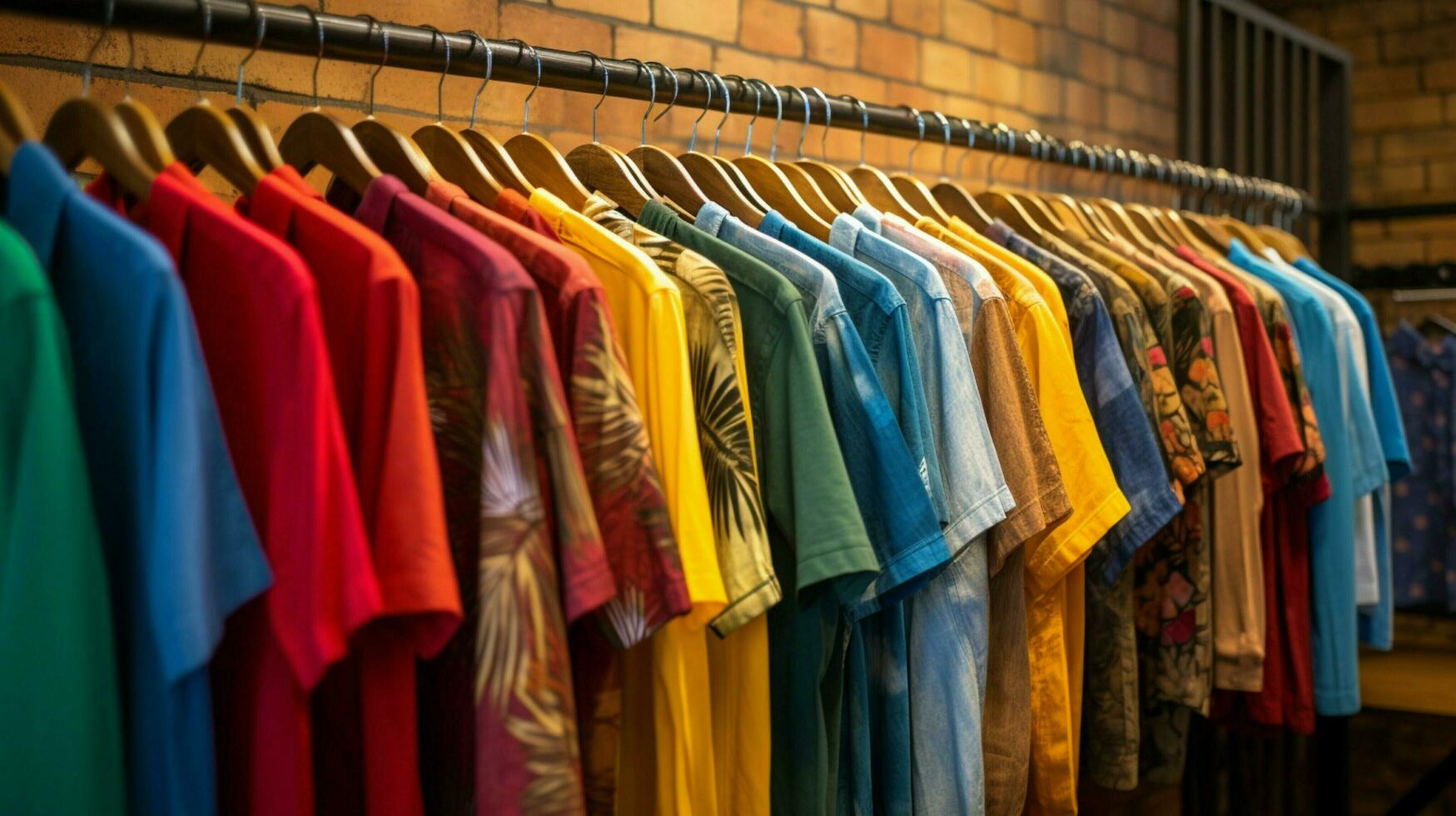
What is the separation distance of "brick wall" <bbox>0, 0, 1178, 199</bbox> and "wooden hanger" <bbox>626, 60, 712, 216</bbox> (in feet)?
0.31

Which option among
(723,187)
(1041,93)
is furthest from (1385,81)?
(723,187)

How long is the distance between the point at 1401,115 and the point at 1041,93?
53.1 inches

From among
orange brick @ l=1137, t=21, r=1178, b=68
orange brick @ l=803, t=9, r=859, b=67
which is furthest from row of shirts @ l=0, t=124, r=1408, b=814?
orange brick @ l=1137, t=21, r=1178, b=68

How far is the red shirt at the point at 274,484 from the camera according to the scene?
0.89 meters

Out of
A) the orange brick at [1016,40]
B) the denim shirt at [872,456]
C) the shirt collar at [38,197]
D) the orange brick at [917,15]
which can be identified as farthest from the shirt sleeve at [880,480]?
the orange brick at [1016,40]

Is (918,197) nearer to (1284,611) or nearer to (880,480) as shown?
(880,480)

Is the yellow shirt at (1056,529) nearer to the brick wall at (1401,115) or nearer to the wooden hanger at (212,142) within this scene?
the wooden hanger at (212,142)

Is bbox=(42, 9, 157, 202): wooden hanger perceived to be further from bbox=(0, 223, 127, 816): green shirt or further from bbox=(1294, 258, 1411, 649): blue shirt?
bbox=(1294, 258, 1411, 649): blue shirt

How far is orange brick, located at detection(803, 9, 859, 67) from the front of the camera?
2.46m

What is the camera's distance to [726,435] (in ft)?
3.80

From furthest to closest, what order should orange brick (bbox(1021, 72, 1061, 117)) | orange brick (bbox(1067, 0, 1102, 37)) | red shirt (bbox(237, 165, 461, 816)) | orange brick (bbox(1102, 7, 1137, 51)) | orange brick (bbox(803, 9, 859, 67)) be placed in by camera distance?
1. orange brick (bbox(1102, 7, 1137, 51))
2. orange brick (bbox(1067, 0, 1102, 37))
3. orange brick (bbox(1021, 72, 1061, 117))
4. orange brick (bbox(803, 9, 859, 67))
5. red shirt (bbox(237, 165, 461, 816))

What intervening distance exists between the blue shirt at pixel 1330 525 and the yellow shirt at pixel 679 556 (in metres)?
1.32

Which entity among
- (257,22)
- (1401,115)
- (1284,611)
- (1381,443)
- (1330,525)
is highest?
(1401,115)

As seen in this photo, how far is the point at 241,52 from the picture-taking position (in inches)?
63.1
